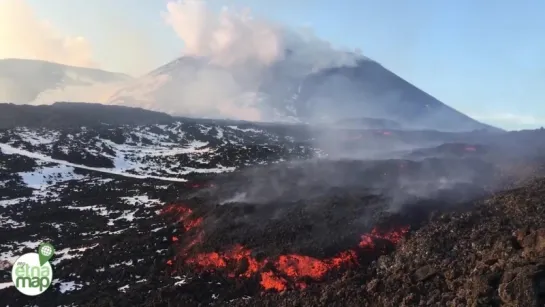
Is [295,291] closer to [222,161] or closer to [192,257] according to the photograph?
[192,257]

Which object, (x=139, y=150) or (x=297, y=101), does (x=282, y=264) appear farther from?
(x=297, y=101)

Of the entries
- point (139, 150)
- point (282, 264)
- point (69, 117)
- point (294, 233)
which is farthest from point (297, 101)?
point (282, 264)

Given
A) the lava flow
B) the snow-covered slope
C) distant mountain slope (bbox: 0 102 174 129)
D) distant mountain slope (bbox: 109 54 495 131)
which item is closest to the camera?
the lava flow

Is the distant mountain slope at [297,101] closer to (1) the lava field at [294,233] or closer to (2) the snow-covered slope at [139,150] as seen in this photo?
(2) the snow-covered slope at [139,150]

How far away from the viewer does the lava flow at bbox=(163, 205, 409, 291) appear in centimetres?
2397

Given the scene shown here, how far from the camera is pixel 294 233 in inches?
1142

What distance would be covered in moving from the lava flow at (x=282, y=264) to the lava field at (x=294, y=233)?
0.27 ft

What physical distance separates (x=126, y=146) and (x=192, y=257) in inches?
2399

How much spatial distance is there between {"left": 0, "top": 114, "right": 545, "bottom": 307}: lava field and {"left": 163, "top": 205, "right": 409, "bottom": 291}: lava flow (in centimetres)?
8

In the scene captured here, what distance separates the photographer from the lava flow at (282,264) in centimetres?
2397

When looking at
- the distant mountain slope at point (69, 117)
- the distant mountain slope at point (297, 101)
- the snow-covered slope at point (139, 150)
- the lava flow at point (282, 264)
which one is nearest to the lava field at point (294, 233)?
the lava flow at point (282, 264)

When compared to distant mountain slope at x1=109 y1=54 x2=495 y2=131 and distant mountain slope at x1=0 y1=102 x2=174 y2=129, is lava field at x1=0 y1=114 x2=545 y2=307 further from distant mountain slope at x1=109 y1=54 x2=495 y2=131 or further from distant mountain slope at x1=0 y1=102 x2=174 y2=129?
distant mountain slope at x1=109 y1=54 x2=495 y2=131

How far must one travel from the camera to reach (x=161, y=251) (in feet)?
105

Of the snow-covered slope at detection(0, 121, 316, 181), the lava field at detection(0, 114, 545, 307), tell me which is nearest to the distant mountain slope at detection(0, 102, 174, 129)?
the snow-covered slope at detection(0, 121, 316, 181)
